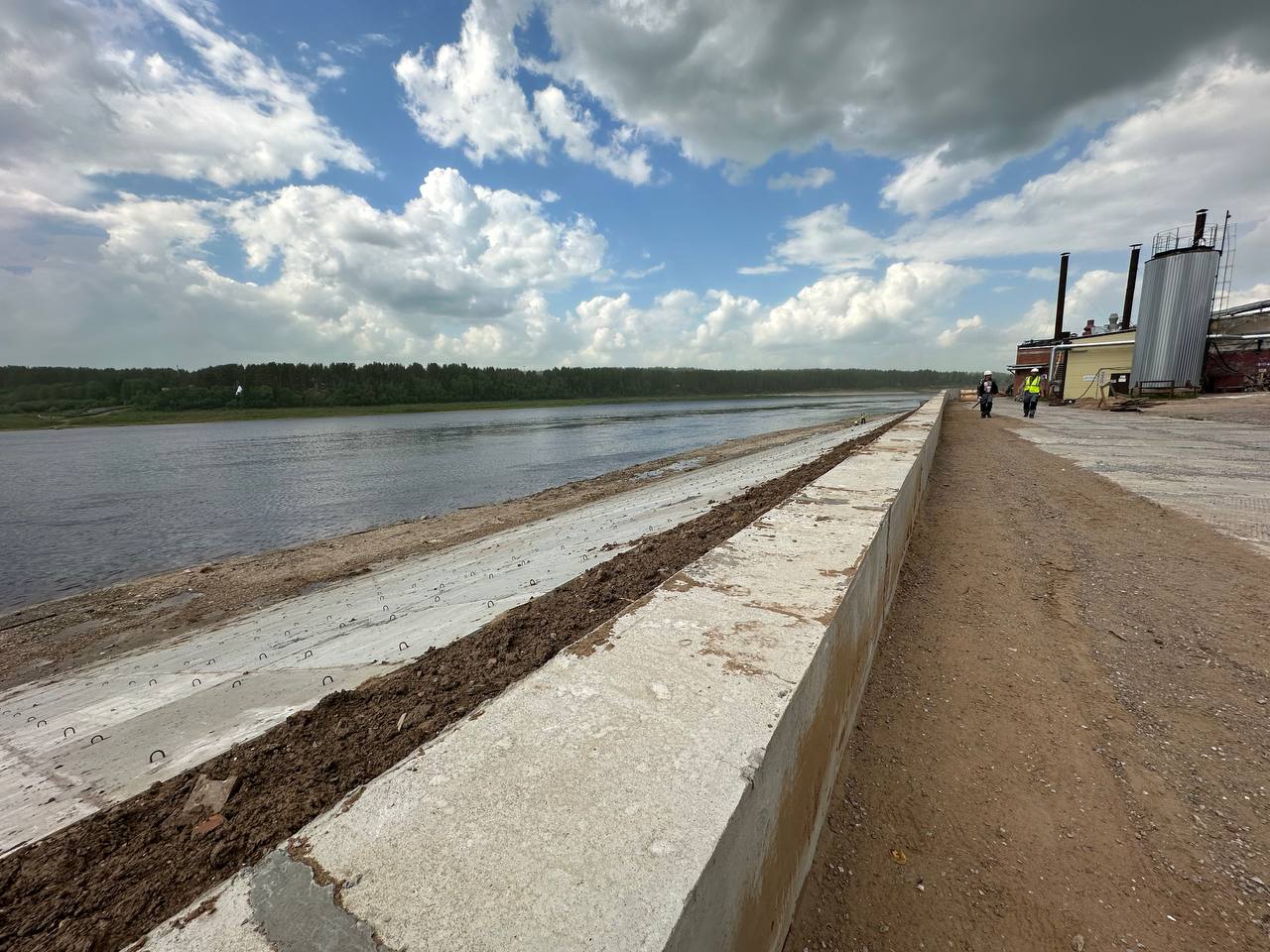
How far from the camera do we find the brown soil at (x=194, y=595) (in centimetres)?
703

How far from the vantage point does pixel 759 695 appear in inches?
69.8

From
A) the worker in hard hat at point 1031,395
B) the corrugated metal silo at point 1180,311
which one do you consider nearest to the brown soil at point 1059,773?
the worker in hard hat at point 1031,395

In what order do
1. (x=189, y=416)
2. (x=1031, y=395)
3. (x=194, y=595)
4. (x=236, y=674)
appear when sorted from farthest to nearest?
(x=189, y=416) → (x=1031, y=395) → (x=194, y=595) → (x=236, y=674)

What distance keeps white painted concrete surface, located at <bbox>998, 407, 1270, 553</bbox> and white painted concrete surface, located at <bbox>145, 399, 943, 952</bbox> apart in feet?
21.8

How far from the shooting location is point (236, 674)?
5.10 m

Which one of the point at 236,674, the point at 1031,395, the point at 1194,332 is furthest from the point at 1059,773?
the point at 1194,332

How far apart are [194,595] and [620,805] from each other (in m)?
10.7

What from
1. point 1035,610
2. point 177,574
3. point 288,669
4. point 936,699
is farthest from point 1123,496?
point 177,574

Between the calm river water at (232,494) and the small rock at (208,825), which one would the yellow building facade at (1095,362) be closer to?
the calm river water at (232,494)

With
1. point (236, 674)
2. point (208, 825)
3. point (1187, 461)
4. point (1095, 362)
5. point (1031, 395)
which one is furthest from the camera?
point (1095, 362)

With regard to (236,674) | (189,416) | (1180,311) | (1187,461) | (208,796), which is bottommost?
(236,674)

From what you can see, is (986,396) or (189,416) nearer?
(986,396)

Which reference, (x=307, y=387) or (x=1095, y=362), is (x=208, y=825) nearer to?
(x=1095, y=362)

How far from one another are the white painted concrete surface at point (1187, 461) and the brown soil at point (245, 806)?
754cm
